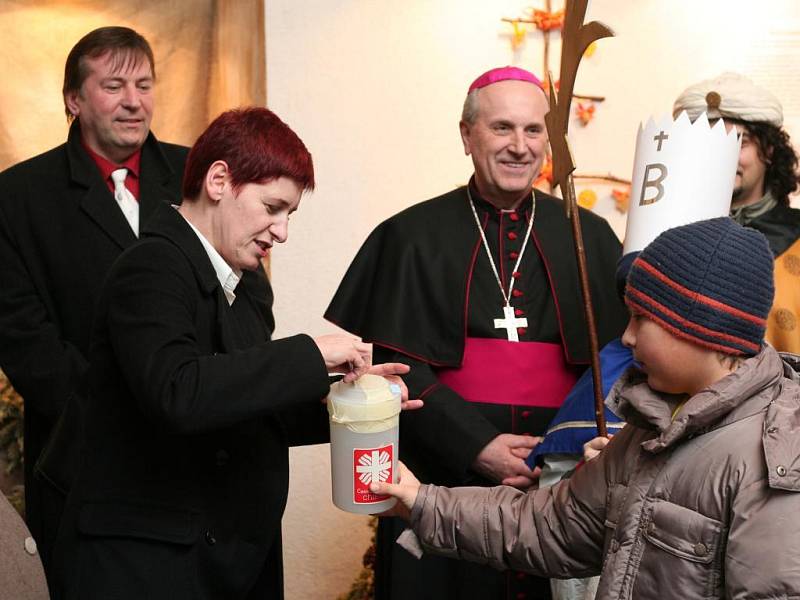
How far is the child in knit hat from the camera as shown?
1.48 meters

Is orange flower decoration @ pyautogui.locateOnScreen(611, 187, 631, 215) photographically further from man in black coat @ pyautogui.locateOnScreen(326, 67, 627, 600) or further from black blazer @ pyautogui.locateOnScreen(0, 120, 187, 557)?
black blazer @ pyautogui.locateOnScreen(0, 120, 187, 557)

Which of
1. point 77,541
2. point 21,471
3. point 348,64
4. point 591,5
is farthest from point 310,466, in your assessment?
point 77,541

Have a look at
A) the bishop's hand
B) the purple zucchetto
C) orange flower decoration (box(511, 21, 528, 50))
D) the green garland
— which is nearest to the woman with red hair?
the bishop's hand

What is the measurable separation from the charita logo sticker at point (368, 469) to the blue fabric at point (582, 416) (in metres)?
0.59

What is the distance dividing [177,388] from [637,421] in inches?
30.5

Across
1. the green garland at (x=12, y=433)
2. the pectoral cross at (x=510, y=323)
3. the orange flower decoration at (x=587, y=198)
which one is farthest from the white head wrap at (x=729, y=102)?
the green garland at (x=12, y=433)

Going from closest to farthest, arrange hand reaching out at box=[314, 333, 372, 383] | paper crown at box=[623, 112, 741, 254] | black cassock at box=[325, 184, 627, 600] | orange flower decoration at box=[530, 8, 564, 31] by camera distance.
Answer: hand reaching out at box=[314, 333, 372, 383], paper crown at box=[623, 112, 741, 254], black cassock at box=[325, 184, 627, 600], orange flower decoration at box=[530, 8, 564, 31]

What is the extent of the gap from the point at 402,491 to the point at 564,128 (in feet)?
2.97

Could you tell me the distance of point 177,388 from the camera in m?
1.75

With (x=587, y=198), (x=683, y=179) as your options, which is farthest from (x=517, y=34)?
(x=683, y=179)

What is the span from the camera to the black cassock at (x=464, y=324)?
286cm

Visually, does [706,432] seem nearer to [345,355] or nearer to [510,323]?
[345,355]

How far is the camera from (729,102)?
3.14 metres

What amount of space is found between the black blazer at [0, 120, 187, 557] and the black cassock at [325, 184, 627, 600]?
750 millimetres
